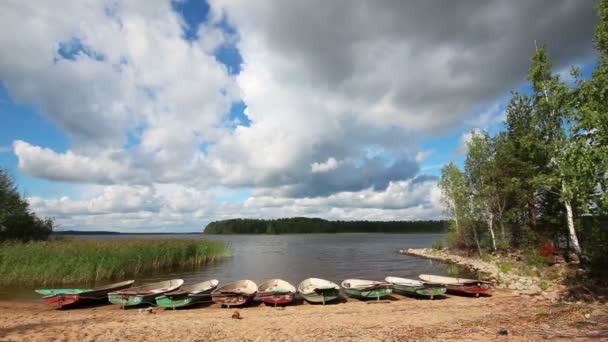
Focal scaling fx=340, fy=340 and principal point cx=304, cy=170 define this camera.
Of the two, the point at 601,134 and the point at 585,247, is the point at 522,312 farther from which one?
the point at 585,247

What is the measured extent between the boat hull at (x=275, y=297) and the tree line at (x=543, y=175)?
11.3 metres

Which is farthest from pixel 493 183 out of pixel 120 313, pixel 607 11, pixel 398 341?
pixel 120 313

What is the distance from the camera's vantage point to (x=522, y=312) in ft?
38.4

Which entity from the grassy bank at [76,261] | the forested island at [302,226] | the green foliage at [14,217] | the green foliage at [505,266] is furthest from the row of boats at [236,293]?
the forested island at [302,226]

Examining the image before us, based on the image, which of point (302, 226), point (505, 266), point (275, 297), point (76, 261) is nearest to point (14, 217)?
point (76, 261)

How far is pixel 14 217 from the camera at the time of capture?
3366cm

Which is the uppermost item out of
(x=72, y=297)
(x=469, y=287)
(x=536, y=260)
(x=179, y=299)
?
(x=536, y=260)

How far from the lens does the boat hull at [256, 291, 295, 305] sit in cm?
A: 1488

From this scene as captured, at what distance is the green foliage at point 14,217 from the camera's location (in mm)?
32812

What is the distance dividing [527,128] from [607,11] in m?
12.1

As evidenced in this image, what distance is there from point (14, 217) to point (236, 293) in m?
31.9

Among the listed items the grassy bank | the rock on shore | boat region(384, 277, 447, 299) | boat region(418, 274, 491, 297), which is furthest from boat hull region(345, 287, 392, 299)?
the grassy bank

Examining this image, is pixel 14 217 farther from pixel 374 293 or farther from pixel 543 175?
pixel 543 175

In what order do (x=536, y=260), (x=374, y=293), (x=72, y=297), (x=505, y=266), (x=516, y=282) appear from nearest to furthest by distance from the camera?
(x=72, y=297)
(x=374, y=293)
(x=516, y=282)
(x=536, y=260)
(x=505, y=266)
